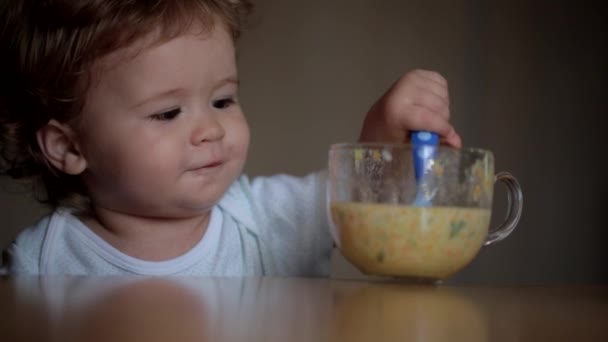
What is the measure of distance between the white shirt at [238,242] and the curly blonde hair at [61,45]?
0.07 metres

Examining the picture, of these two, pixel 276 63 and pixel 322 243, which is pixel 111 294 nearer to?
pixel 322 243

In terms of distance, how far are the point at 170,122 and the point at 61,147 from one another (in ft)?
0.73

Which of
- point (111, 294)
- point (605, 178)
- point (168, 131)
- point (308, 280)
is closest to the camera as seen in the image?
point (111, 294)

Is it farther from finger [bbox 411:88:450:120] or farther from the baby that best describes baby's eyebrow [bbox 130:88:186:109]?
finger [bbox 411:88:450:120]

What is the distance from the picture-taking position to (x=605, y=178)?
88.8 inches

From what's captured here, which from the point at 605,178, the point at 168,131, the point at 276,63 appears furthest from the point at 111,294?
the point at 605,178

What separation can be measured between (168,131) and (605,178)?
1.69 meters

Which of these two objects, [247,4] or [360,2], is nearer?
[247,4]

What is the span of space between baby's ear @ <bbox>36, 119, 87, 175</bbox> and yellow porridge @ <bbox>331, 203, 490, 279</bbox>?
568 millimetres

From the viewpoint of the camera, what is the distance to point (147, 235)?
113 centimetres

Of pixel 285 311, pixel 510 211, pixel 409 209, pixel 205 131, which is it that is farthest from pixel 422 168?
pixel 205 131

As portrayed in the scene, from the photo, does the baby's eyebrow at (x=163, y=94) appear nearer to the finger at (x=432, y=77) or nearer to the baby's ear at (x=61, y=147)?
the baby's ear at (x=61, y=147)

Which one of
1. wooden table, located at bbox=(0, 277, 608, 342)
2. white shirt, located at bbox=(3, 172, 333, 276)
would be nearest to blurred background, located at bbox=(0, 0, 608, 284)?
white shirt, located at bbox=(3, 172, 333, 276)

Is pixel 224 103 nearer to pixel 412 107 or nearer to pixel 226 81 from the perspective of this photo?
pixel 226 81
